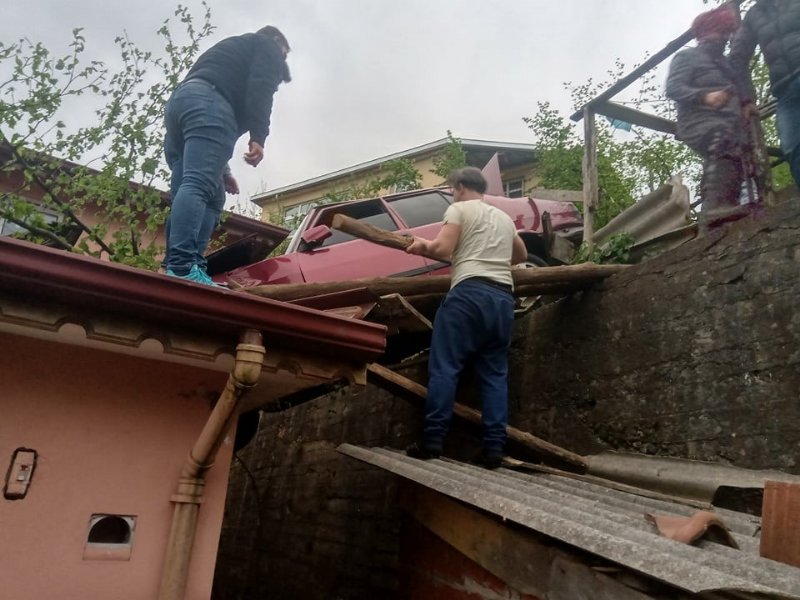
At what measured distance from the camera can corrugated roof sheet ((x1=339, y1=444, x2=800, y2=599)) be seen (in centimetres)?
143

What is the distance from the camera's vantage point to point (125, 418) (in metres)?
2.72

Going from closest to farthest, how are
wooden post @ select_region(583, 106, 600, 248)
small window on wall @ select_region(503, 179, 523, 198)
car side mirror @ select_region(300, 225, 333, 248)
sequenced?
wooden post @ select_region(583, 106, 600, 248), car side mirror @ select_region(300, 225, 333, 248), small window on wall @ select_region(503, 179, 523, 198)

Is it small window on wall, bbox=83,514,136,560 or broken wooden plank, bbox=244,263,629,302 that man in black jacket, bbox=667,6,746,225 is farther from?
small window on wall, bbox=83,514,136,560

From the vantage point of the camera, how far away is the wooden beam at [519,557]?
1.96 meters

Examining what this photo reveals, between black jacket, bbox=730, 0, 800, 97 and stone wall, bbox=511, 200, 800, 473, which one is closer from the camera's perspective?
stone wall, bbox=511, 200, 800, 473

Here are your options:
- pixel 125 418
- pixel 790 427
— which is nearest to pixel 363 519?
pixel 125 418

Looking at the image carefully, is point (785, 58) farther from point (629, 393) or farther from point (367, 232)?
point (367, 232)

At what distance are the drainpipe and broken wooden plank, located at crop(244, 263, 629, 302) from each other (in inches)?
46.9

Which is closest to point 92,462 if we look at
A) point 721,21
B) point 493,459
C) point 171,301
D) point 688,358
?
point 171,301

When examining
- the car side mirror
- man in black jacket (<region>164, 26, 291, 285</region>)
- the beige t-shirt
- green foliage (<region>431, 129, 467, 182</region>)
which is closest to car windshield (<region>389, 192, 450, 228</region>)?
the car side mirror

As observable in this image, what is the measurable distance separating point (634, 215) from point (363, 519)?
3099mm

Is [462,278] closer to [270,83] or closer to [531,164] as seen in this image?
[270,83]

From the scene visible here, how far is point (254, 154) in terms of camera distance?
11.9 ft

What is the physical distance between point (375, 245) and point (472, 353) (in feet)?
7.52
